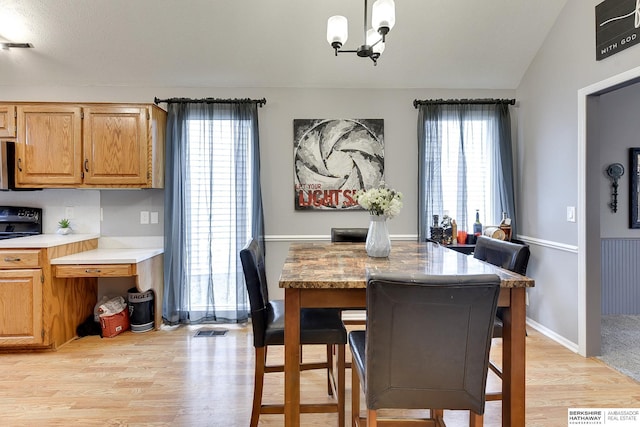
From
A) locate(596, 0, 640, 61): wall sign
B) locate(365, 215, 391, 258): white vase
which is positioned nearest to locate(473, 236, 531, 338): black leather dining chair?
locate(365, 215, 391, 258): white vase

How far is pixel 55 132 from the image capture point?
313 centimetres

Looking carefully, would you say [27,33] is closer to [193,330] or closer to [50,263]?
[50,263]

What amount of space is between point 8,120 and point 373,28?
3279 mm

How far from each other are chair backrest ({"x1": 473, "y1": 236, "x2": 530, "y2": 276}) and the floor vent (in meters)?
2.32

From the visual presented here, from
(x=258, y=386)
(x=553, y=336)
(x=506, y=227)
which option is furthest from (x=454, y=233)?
(x=258, y=386)

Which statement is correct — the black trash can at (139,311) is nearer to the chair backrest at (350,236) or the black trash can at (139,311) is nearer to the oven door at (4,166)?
the oven door at (4,166)

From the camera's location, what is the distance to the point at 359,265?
1.79m

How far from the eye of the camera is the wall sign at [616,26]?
2.31 m

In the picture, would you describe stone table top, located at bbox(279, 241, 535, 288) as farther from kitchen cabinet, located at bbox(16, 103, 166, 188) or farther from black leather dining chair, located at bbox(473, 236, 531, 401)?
kitchen cabinet, located at bbox(16, 103, 166, 188)

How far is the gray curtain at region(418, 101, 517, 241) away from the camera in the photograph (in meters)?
3.54

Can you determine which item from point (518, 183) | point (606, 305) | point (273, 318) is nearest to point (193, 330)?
point (273, 318)

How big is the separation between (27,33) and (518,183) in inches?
188

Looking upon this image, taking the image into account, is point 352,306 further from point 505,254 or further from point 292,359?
point 505,254

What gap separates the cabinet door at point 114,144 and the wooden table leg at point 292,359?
2327mm
